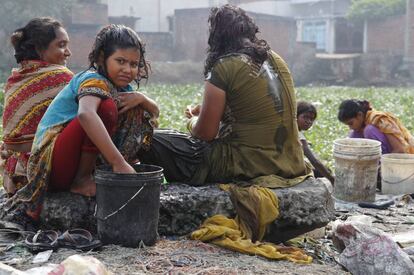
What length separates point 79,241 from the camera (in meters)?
3.20

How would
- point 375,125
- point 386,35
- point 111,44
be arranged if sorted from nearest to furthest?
point 111,44, point 375,125, point 386,35

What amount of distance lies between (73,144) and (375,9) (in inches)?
1275

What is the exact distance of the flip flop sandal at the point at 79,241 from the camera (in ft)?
10.1

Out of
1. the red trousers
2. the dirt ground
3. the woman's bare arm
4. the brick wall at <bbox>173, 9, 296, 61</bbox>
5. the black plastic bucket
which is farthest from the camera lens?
the brick wall at <bbox>173, 9, 296, 61</bbox>

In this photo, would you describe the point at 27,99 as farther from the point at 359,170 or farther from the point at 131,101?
the point at 359,170

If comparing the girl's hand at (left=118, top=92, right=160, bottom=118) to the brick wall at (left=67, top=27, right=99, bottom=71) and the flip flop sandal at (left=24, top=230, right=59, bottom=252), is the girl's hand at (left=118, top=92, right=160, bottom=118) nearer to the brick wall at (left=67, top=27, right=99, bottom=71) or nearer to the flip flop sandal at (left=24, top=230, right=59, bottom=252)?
the flip flop sandal at (left=24, top=230, right=59, bottom=252)

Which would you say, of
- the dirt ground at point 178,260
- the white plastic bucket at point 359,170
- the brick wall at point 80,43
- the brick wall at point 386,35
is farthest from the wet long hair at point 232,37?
the brick wall at point 386,35

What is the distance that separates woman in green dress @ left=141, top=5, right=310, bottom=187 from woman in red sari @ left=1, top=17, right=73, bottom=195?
2.38 feet

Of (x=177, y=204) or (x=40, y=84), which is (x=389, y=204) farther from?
(x=40, y=84)

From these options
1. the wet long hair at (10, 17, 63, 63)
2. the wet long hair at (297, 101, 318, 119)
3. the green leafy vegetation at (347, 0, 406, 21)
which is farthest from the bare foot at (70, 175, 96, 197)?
the green leafy vegetation at (347, 0, 406, 21)

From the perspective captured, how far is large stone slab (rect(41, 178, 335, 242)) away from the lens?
11.3 ft

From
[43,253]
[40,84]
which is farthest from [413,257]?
[40,84]

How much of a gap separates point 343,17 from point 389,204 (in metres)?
31.9

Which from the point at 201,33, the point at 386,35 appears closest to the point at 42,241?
the point at 201,33
